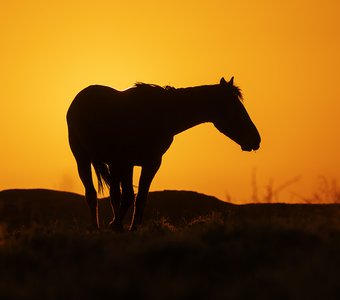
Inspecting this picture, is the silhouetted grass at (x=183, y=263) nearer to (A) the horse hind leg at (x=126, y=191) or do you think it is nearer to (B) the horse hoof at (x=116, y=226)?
(B) the horse hoof at (x=116, y=226)

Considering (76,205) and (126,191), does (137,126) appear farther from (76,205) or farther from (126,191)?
(76,205)

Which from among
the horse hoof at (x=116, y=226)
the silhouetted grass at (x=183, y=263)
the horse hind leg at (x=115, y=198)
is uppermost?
the horse hind leg at (x=115, y=198)

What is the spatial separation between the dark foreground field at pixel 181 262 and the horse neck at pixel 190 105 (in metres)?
2.75

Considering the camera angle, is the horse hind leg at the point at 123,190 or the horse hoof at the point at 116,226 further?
the horse hind leg at the point at 123,190

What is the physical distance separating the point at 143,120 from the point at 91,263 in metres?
4.85

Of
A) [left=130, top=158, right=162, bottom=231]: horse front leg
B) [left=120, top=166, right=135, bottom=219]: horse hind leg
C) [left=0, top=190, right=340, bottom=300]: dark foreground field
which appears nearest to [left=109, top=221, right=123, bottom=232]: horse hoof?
[left=120, top=166, right=135, bottom=219]: horse hind leg

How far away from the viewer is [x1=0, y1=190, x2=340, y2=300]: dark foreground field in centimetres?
705

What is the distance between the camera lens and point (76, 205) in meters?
20.4

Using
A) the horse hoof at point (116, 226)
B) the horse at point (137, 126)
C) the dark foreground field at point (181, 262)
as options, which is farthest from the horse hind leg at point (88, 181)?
the dark foreground field at point (181, 262)

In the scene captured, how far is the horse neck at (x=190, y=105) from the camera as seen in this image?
43.2 ft

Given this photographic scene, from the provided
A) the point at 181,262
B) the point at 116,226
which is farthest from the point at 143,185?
the point at 181,262

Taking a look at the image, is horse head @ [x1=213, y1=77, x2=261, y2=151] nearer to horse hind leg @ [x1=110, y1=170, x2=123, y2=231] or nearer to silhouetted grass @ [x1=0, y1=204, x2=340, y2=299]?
horse hind leg @ [x1=110, y1=170, x2=123, y2=231]

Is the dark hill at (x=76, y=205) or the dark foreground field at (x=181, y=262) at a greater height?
the dark hill at (x=76, y=205)

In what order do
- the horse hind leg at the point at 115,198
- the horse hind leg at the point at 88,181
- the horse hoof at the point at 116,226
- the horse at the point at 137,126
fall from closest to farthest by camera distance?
1. the horse hoof at the point at 116,226
2. the horse hind leg at the point at 115,198
3. the horse at the point at 137,126
4. the horse hind leg at the point at 88,181
